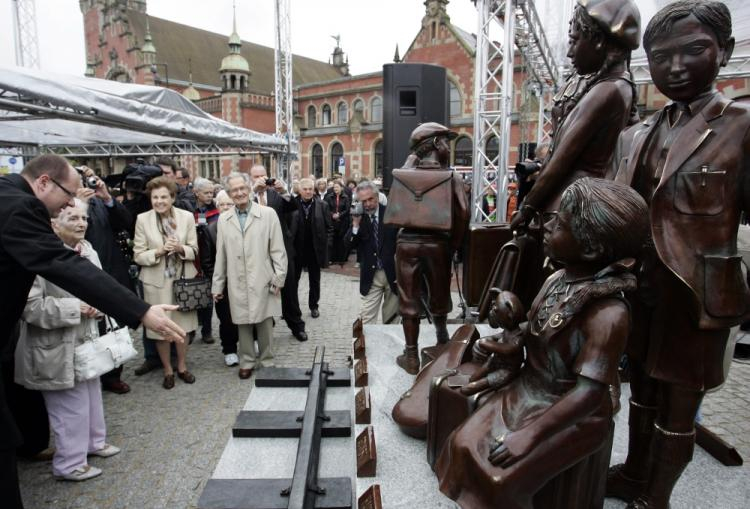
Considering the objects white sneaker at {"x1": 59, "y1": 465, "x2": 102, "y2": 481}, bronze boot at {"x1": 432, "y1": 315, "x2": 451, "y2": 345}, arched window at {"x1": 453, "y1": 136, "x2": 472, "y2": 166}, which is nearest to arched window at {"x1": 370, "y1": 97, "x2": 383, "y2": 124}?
arched window at {"x1": 453, "y1": 136, "x2": 472, "y2": 166}

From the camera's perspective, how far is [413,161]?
11.8ft

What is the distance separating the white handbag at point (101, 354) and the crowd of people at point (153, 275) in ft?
0.17

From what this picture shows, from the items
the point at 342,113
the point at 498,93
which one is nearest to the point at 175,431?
the point at 498,93

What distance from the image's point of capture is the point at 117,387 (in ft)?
15.2

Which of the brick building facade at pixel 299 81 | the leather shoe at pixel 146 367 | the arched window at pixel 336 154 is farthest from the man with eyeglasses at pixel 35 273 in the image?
the arched window at pixel 336 154

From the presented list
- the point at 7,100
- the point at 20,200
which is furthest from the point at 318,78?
the point at 20,200

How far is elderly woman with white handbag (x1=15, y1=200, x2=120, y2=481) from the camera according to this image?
10.0 ft

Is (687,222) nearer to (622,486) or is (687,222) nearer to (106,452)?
(622,486)

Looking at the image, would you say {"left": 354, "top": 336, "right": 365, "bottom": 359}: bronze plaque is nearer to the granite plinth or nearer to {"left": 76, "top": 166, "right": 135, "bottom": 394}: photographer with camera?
the granite plinth

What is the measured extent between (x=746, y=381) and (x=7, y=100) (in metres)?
8.36

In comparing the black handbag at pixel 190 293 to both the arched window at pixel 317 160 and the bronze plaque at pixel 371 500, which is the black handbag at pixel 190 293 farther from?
the arched window at pixel 317 160

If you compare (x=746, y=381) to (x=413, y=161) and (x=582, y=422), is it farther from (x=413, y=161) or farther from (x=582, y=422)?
(x=582, y=422)

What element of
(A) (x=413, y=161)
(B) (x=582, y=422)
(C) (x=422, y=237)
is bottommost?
(B) (x=582, y=422)

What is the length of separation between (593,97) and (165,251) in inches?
153
